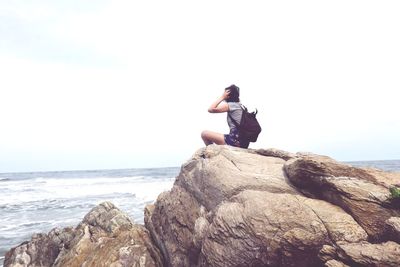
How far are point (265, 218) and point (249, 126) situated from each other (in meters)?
3.59

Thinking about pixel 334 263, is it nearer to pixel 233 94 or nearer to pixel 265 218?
pixel 265 218

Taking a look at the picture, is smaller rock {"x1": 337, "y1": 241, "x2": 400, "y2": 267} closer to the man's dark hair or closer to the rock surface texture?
the rock surface texture

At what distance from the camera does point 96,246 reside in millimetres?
10031

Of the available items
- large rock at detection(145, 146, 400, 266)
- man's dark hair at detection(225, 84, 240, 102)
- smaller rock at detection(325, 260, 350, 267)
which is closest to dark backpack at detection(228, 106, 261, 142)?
man's dark hair at detection(225, 84, 240, 102)

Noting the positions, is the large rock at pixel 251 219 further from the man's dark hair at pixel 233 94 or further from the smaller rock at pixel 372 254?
the man's dark hair at pixel 233 94

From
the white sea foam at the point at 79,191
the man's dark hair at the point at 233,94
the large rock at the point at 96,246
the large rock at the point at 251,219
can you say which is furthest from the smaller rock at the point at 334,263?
the white sea foam at the point at 79,191

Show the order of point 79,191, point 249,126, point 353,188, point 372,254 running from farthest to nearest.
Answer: point 79,191
point 249,126
point 353,188
point 372,254

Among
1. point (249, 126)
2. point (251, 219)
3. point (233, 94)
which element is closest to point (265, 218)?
point (251, 219)

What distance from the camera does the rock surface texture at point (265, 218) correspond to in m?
6.36

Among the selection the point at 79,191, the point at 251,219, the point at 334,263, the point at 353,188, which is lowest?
the point at 79,191

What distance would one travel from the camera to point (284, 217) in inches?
262

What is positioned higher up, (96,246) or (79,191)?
(96,246)

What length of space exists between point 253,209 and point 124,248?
14.8ft

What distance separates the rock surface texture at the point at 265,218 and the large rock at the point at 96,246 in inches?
1.5
